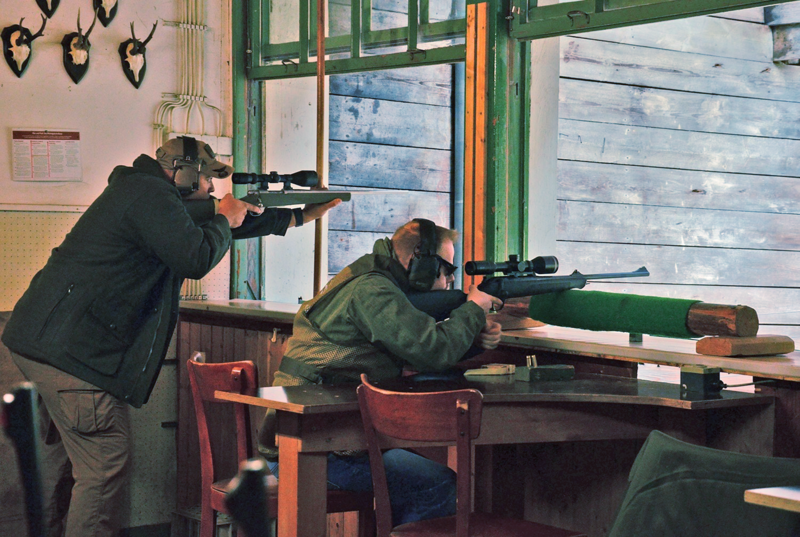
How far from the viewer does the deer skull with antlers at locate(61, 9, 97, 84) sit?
428 centimetres

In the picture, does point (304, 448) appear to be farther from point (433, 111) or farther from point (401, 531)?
point (433, 111)

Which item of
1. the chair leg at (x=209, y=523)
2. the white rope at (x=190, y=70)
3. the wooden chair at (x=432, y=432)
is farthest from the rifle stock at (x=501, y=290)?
the white rope at (x=190, y=70)

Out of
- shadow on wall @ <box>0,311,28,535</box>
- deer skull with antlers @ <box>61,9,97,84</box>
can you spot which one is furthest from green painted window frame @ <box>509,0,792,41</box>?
shadow on wall @ <box>0,311,28,535</box>

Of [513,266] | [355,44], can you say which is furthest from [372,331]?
[355,44]

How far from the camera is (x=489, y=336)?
2.91 metres

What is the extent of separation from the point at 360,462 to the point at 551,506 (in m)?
0.75

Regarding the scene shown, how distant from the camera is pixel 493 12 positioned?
339cm

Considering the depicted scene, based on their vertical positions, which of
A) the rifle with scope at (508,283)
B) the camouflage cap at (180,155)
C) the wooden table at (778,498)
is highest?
the camouflage cap at (180,155)

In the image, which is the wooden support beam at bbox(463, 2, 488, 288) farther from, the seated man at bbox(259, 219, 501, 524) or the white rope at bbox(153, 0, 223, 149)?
the white rope at bbox(153, 0, 223, 149)

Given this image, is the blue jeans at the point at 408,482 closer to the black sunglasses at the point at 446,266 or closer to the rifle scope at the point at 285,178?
the black sunglasses at the point at 446,266

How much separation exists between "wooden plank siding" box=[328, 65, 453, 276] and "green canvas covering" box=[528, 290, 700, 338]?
1.47 meters

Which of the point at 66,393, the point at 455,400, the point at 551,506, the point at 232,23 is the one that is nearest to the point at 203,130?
the point at 232,23

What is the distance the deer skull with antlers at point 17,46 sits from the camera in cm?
414

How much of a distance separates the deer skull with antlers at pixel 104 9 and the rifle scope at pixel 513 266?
7.72 feet
